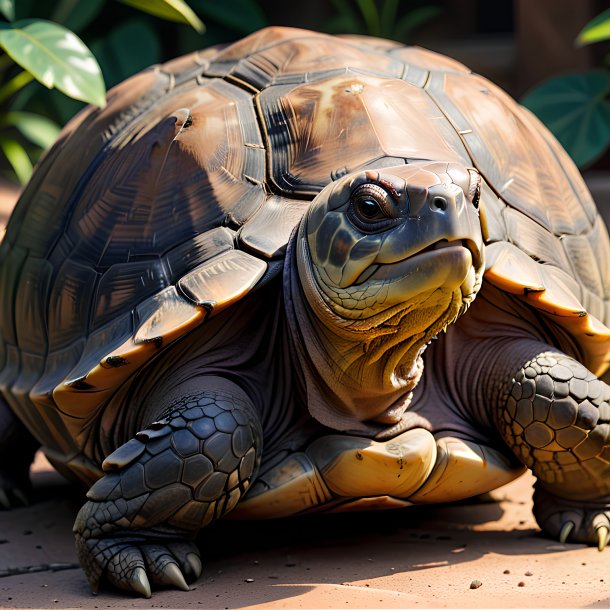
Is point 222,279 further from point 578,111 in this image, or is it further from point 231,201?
point 578,111

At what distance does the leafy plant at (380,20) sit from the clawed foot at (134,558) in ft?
Result: 24.2

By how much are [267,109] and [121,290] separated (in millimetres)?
787

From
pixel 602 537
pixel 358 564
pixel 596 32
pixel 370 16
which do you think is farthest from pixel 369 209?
pixel 370 16

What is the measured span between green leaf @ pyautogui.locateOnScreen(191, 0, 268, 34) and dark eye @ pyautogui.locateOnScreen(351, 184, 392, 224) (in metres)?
6.63

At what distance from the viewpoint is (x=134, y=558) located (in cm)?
275

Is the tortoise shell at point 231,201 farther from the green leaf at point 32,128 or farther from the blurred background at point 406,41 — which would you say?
the green leaf at point 32,128

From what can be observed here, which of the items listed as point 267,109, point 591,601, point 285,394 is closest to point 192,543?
point 285,394

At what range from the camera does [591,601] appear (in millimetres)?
2484

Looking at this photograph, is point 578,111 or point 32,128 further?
point 32,128

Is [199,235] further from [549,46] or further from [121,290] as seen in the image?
[549,46]

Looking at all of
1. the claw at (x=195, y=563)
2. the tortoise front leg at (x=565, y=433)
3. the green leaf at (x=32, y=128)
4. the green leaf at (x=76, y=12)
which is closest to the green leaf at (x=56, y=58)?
the claw at (x=195, y=563)

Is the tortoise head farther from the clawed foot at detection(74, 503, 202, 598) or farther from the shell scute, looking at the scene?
the clawed foot at detection(74, 503, 202, 598)

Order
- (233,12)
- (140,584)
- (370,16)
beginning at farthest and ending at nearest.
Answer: (370,16) < (233,12) < (140,584)

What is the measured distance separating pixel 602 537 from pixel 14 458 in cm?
235
